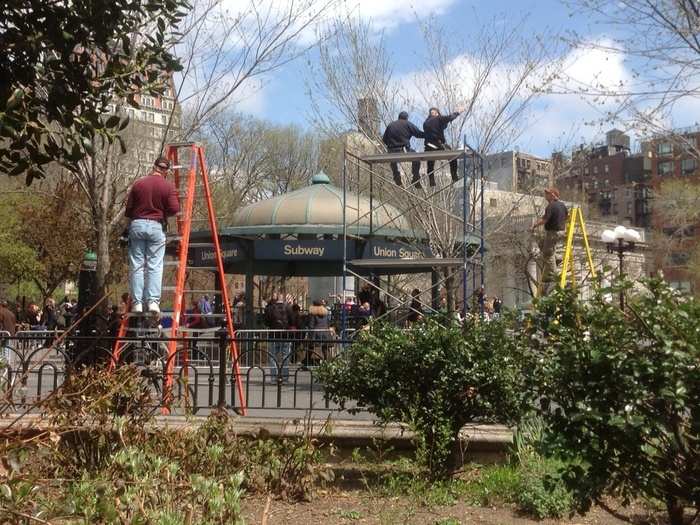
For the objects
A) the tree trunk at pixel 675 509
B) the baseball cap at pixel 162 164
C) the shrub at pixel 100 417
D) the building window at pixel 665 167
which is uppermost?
the building window at pixel 665 167

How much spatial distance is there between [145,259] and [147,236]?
254 mm

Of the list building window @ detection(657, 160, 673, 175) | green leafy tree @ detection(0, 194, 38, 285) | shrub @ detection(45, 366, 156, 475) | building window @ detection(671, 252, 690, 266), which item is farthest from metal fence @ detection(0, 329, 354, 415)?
building window @ detection(657, 160, 673, 175)

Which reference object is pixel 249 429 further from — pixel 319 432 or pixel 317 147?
pixel 317 147

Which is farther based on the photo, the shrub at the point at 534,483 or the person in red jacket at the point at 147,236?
the person in red jacket at the point at 147,236

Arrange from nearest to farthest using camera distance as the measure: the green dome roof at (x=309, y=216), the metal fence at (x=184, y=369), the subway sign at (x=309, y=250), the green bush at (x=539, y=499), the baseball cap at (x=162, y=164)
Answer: the green bush at (x=539, y=499) → the metal fence at (x=184, y=369) → the baseball cap at (x=162, y=164) → the subway sign at (x=309, y=250) → the green dome roof at (x=309, y=216)

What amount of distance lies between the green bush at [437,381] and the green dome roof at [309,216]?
10604 mm

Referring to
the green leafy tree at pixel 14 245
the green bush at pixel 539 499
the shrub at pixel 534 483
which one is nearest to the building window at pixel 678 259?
the green leafy tree at pixel 14 245

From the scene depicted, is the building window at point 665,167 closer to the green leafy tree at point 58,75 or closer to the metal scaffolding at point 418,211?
the metal scaffolding at point 418,211

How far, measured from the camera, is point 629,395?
162 inches

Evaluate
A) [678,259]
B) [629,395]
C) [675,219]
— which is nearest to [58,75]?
[629,395]

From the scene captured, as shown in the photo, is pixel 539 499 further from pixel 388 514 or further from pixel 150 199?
pixel 150 199

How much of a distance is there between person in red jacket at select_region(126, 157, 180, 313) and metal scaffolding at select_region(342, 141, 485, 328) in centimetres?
340

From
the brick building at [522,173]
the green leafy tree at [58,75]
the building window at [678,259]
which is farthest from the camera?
the building window at [678,259]

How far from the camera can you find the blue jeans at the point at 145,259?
357 inches
